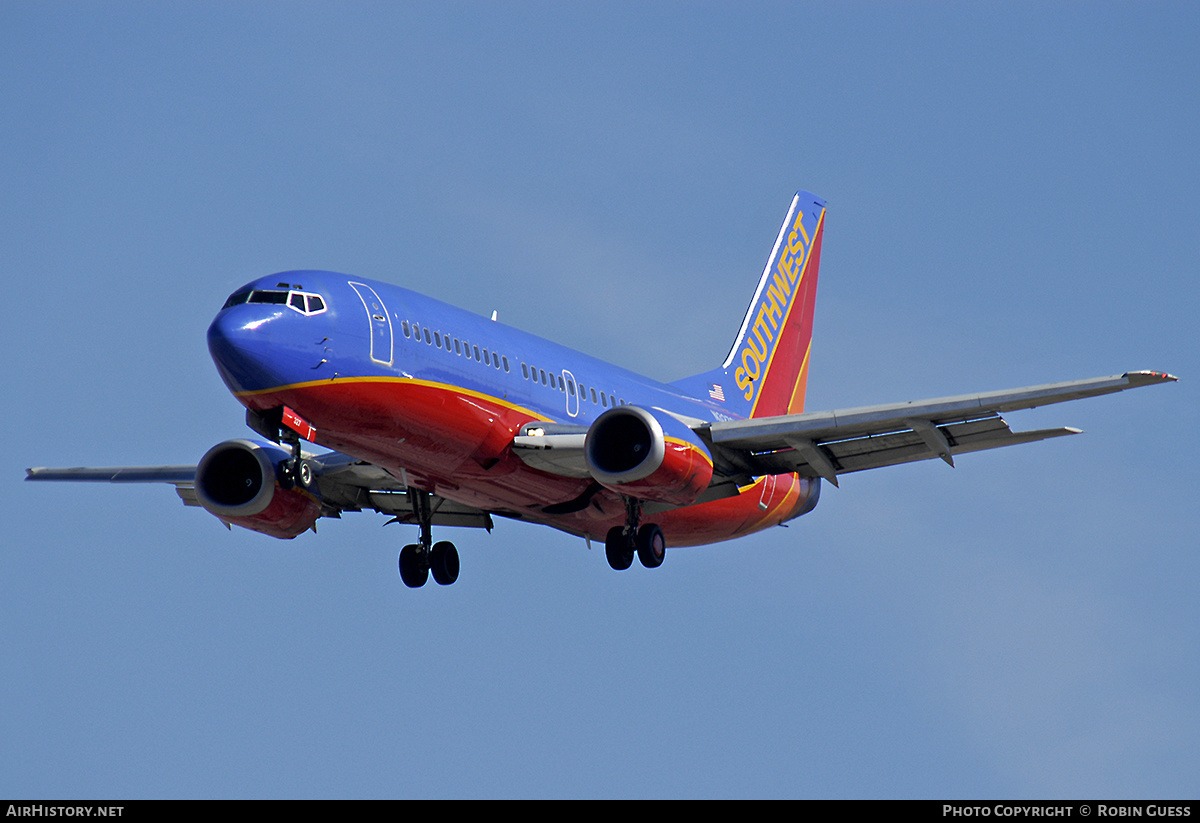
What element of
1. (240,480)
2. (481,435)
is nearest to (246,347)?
(481,435)

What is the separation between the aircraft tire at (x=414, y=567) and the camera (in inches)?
1430

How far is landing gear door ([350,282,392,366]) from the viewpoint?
2955 centimetres

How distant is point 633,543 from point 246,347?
1055cm

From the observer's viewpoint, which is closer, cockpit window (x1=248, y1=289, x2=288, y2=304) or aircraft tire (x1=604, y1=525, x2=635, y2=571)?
cockpit window (x1=248, y1=289, x2=288, y2=304)

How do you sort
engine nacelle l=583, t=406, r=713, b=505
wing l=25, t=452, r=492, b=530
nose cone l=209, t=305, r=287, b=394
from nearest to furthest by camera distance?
1. nose cone l=209, t=305, r=287, b=394
2. engine nacelle l=583, t=406, r=713, b=505
3. wing l=25, t=452, r=492, b=530

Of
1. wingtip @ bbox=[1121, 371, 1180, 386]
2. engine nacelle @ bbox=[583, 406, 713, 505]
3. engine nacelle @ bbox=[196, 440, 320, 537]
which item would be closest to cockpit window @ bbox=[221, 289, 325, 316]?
engine nacelle @ bbox=[196, 440, 320, 537]

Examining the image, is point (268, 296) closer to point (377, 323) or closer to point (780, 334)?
point (377, 323)

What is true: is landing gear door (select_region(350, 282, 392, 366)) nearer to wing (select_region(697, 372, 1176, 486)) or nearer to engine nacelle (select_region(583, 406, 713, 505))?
engine nacelle (select_region(583, 406, 713, 505))

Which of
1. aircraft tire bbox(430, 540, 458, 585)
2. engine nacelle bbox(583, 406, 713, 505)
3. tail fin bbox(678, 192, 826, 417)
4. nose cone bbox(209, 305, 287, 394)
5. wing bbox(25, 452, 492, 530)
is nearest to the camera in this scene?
nose cone bbox(209, 305, 287, 394)

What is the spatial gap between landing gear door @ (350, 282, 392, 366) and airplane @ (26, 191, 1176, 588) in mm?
30

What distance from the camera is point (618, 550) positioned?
34.4 meters

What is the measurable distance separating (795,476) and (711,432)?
646 centimetres

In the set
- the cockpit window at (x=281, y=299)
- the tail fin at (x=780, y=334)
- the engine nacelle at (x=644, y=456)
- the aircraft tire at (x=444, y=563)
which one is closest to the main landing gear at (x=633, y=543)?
the engine nacelle at (x=644, y=456)
